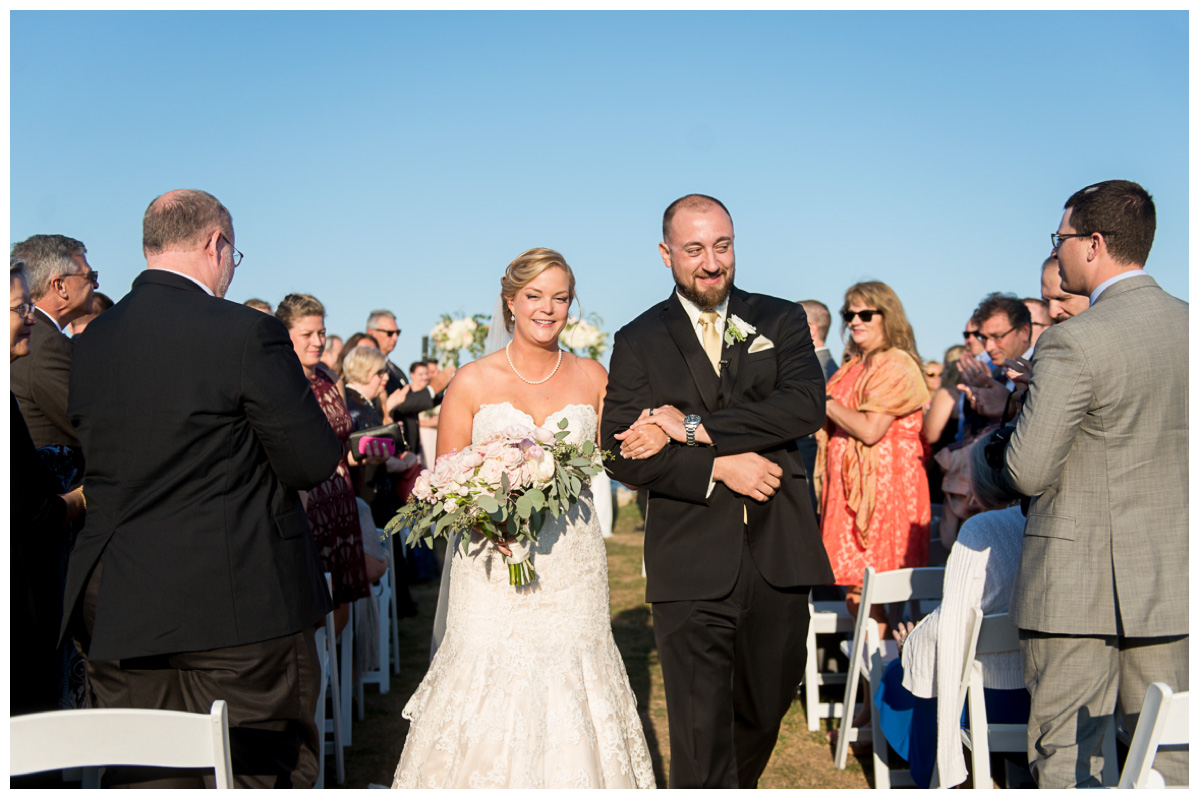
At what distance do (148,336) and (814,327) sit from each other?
215 inches

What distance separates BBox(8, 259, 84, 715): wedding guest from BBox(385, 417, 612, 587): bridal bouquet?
1.23 meters

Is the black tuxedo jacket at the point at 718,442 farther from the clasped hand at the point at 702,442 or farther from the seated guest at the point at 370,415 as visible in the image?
the seated guest at the point at 370,415

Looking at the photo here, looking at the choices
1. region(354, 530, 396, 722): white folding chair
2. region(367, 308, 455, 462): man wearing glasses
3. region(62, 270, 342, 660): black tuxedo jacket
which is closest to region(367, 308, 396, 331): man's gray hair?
region(367, 308, 455, 462): man wearing glasses

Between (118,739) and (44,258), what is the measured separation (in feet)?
Answer: 8.59

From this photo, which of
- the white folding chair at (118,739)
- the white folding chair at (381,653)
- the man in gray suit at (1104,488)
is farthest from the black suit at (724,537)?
the white folding chair at (381,653)

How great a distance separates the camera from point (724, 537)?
392 cm

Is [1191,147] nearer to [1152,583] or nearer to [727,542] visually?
[1152,583]

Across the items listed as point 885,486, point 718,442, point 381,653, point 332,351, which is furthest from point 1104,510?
point 332,351

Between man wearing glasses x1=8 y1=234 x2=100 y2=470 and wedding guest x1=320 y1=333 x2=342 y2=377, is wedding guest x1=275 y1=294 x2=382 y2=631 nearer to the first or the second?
man wearing glasses x1=8 y1=234 x2=100 y2=470

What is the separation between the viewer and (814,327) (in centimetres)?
753

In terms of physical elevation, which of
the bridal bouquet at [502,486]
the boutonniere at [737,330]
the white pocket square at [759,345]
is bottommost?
the bridal bouquet at [502,486]

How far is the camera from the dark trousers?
3.24 m

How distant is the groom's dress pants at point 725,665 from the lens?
3.90m

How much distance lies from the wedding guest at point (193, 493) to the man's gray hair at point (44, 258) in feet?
3.51
